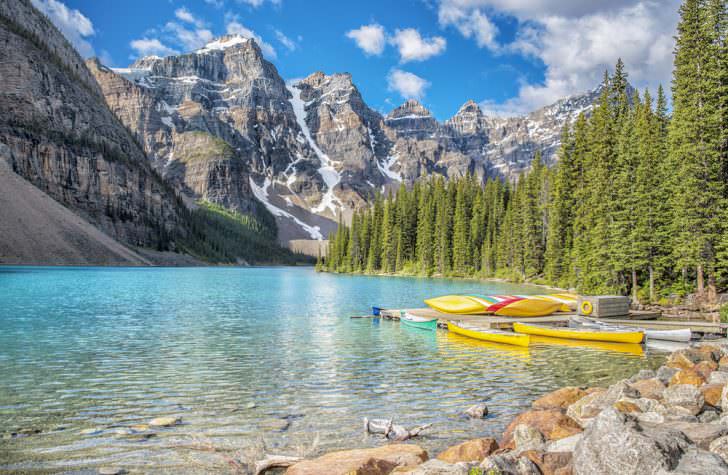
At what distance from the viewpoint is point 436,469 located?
770 cm

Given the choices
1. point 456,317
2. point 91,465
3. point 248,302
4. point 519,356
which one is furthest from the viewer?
point 248,302

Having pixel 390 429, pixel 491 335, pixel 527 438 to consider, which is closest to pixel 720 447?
pixel 527 438

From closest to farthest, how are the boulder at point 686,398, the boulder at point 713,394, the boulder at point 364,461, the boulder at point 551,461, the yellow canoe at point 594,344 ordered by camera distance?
the boulder at point 551,461 → the boulder at point 364,461 → the boulder at point 686,398 → the boulder at point 713,394 → the yellow canoe at point 594,344

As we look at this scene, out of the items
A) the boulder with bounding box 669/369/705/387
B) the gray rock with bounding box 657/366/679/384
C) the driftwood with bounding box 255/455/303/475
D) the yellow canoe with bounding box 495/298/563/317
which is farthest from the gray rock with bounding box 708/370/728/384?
the yellow canoe with bounding box 495/298/563/317

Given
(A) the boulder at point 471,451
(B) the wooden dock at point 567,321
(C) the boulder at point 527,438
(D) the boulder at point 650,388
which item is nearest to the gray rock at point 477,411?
(C) the boulder at point 527,438

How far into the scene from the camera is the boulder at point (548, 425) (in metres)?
10.4

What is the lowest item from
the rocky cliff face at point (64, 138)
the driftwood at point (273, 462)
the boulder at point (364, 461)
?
the driftwood at point (273, 462)

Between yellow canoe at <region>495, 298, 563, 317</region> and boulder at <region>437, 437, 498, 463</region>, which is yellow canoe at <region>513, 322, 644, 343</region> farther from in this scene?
boulder at <region>437, 437, 498, 463</region>

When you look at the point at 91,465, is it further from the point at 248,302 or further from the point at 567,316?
the point at 248,302

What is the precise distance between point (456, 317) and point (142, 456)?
24027mm

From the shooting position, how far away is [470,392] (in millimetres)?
16031

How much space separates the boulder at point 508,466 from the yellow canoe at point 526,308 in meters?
25.7

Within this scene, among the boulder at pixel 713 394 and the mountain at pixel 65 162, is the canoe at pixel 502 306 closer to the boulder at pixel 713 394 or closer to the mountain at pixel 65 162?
the boulder at pixel 713 394

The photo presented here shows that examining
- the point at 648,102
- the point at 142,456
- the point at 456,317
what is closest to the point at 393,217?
the point at 648,102
